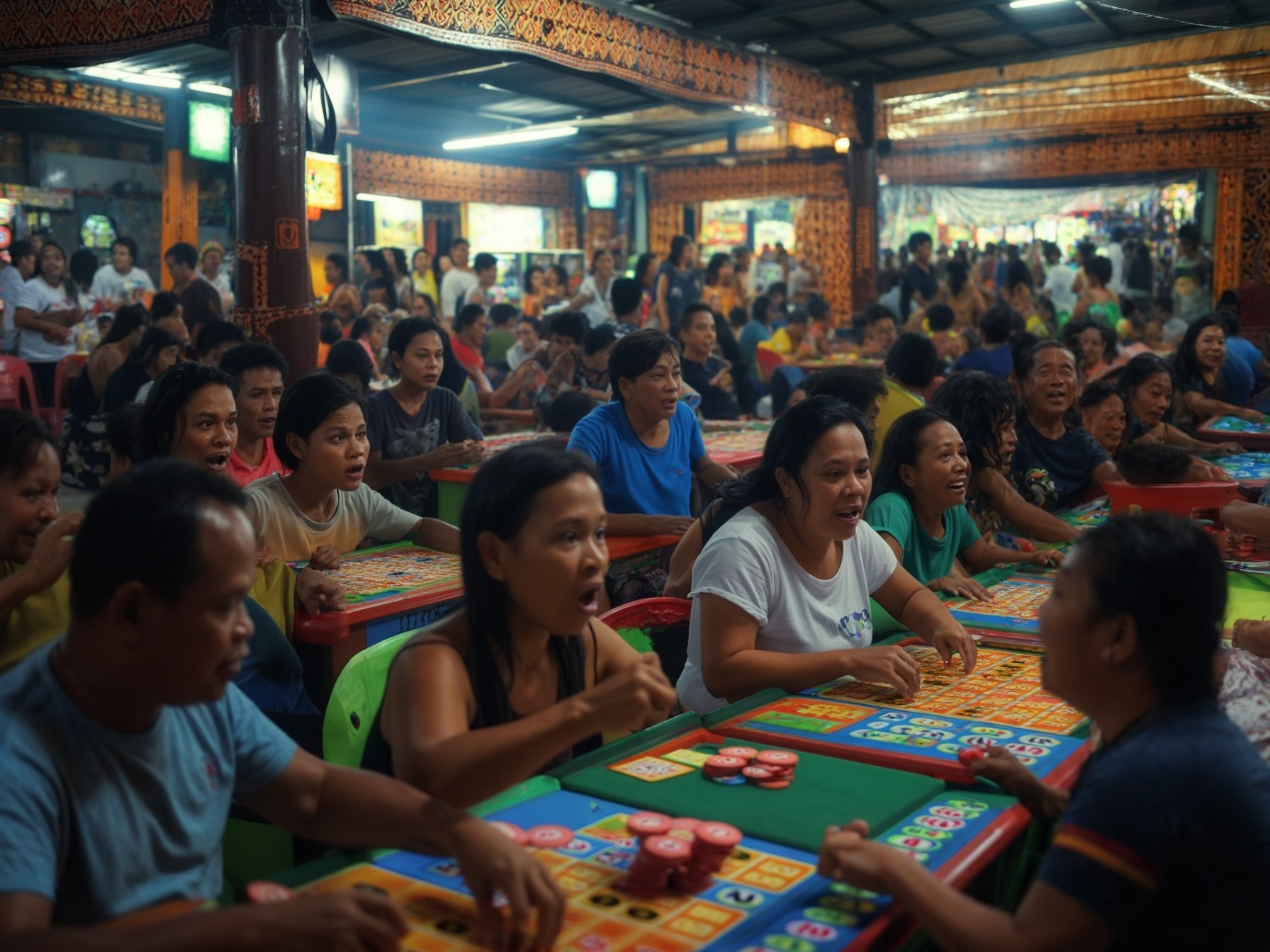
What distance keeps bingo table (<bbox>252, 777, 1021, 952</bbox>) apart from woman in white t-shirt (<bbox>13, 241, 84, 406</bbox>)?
29.2 ft

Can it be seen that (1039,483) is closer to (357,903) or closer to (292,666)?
(292,666)

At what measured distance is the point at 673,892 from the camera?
157cm

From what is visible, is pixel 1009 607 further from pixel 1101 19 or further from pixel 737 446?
pixel 1101 19

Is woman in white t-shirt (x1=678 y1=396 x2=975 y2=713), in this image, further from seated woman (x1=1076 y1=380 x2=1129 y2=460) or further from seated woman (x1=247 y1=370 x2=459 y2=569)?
seated woman (x1=1076 y1=380 x2=1129 y2=460)

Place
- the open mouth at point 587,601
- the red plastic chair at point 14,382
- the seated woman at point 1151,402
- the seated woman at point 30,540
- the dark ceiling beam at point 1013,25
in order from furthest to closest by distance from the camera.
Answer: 1. the dark ceiling beam at point 1013,25
2. the red plastic chair at point 14,382
3. the seated woman at point 1151,402
4. the seated woman at point 30,540
5. the open mouth at point 587,601

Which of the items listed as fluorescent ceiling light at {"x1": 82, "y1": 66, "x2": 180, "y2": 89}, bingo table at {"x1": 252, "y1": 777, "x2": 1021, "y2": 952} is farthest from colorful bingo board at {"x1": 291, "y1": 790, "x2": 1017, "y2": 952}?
fluorescent ceiling light at {"x1": 82, "y1": 66, "x2": 180, "y2": 89}

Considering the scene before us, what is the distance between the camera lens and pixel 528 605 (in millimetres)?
1938

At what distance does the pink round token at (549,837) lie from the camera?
5.55 feet

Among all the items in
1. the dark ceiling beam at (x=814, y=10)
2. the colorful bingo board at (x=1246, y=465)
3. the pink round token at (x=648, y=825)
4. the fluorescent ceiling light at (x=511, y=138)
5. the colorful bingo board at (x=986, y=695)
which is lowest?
the colorful bingo board at (x=986, y=695)

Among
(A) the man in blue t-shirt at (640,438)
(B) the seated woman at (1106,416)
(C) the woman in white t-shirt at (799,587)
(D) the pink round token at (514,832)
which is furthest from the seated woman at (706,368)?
(D) the pink round token at (514,832)

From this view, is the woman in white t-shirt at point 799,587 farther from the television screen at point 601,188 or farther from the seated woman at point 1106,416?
the television screen at point 601,188

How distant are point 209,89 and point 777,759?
12.5 m

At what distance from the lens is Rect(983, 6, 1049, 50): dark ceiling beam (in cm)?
1038

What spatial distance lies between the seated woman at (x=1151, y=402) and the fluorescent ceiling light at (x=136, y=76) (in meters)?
10.3
